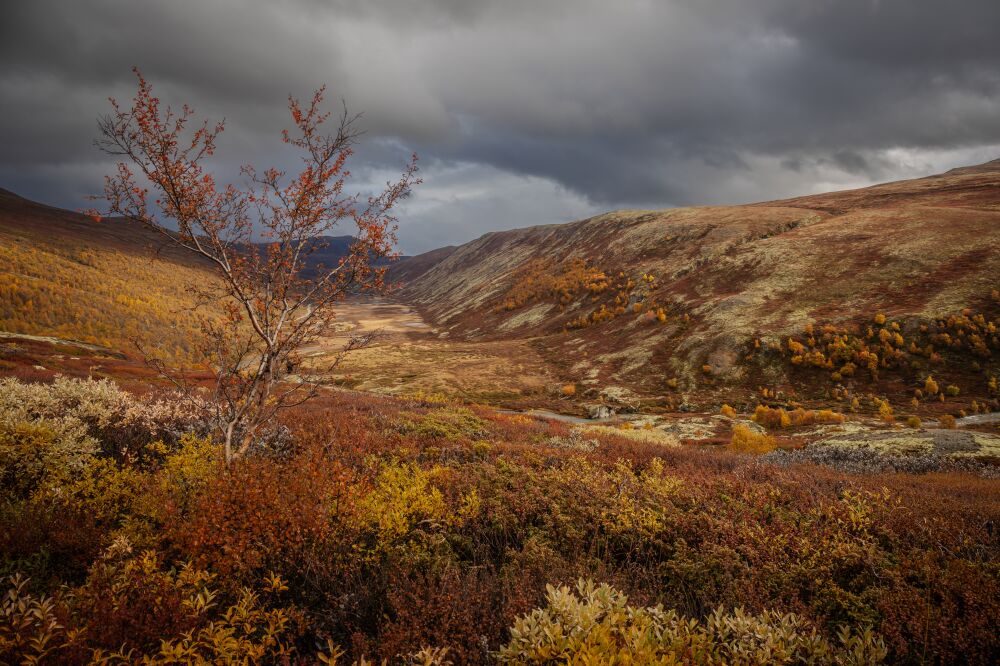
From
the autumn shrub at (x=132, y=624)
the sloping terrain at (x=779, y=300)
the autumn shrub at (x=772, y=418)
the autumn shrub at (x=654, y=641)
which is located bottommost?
the autumn shrub at (x=772, y=418)

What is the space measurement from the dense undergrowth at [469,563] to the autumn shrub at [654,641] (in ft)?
0.08

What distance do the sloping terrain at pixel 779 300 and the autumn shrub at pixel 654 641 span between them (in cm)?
4313

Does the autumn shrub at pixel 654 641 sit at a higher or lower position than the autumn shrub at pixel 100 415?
higher

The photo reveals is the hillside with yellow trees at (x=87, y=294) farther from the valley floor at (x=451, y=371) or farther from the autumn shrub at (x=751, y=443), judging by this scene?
the autumn shrub at (x=751, y=443)

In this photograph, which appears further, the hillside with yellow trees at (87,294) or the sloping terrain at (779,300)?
the hillside with yellow trees at (87,294)

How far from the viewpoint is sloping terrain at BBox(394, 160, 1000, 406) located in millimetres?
40562

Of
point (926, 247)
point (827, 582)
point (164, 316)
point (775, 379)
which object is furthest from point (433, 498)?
point (164, 316)

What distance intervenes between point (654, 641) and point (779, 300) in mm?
62531

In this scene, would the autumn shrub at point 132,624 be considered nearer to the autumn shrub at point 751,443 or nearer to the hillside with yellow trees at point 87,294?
the autumn shrub at point 751,443

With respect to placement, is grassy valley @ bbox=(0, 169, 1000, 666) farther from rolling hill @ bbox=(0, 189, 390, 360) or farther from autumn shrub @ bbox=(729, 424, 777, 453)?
rolling hill @ bbox=(0, 189, 390, 360)

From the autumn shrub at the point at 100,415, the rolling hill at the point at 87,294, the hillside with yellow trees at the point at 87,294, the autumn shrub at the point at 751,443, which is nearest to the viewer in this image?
the autumn shrub at the point at 100,415

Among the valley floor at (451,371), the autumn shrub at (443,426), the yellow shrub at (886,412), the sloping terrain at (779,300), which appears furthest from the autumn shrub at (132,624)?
the sloping terrain at (779,300)

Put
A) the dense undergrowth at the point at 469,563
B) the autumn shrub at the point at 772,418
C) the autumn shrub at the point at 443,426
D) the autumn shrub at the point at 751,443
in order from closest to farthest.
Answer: the dense undergrowth at the point at 469,563 → the autumn shrub at the point at 443,426 → the autumn shrub at the point at 751,443 → the autumn shrub at the point at 772,418

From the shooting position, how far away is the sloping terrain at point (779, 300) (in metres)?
40.6
